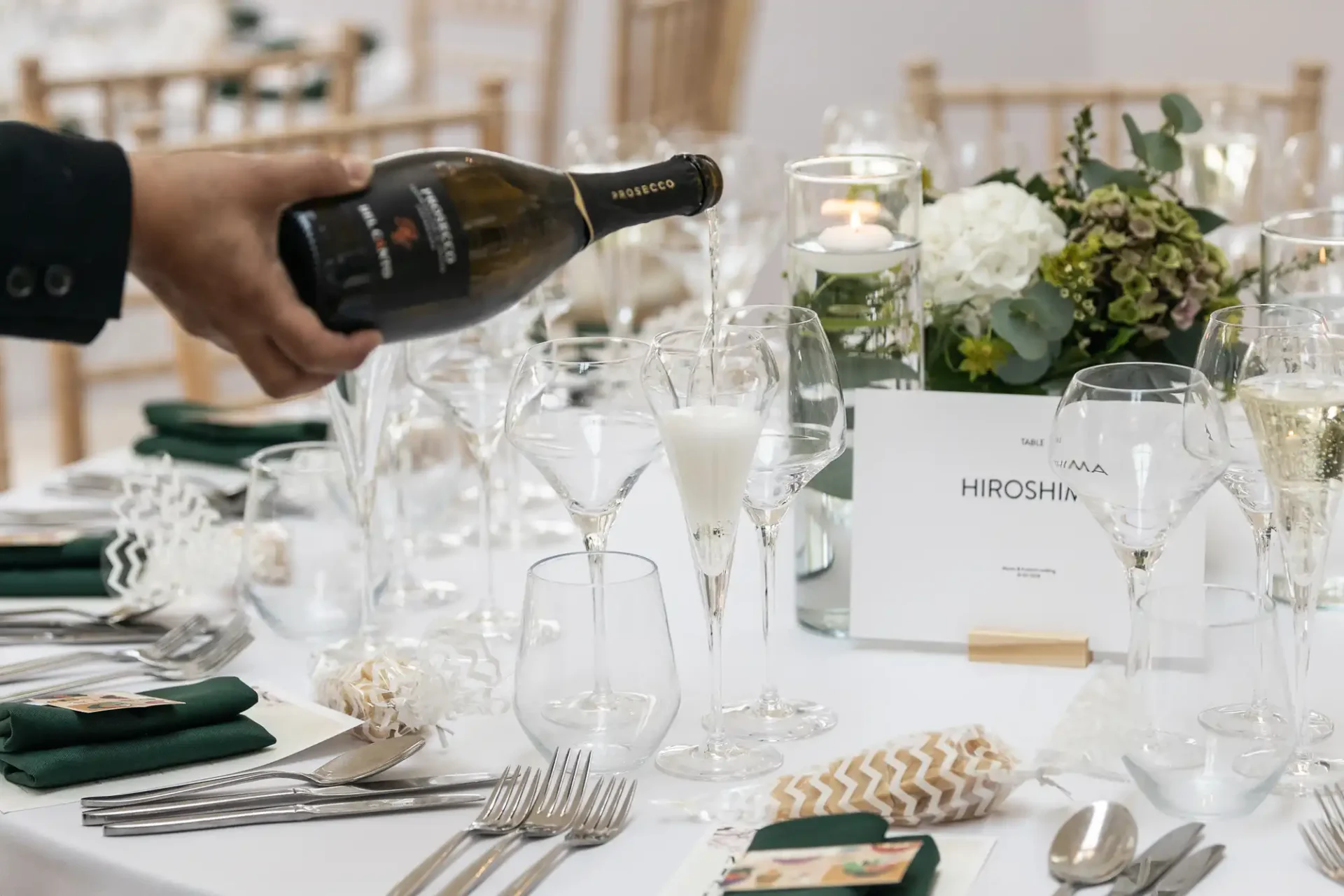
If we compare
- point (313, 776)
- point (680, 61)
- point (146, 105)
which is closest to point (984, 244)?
point (313, 776)

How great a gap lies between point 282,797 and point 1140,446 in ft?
1.84

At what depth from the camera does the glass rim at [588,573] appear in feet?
2.99

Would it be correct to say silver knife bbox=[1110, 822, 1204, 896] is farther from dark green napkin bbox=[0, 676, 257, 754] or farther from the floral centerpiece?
dark green napkin bbox=[0, 676, 257, 754]

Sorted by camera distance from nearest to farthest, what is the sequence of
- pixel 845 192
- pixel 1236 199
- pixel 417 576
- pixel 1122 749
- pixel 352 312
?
pixel 1122 749, pixel 352 312, pixel 845 192, pixel 417 576, pixel 1236 199

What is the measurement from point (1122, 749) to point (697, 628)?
0.44 metres

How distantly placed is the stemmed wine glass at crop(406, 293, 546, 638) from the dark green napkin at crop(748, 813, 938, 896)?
47 cm

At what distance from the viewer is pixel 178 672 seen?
1165mm

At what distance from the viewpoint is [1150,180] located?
1.30 metres

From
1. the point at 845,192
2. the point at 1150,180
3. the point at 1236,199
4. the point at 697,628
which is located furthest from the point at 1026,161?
the point at 697,628

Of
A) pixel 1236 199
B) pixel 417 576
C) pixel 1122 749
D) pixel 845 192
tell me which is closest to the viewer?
pixel 1122 749

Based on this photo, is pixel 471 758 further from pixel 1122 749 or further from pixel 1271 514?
pixel 1271 514

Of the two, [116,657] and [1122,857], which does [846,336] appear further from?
[116,657]

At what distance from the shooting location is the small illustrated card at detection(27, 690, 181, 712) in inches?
39.1

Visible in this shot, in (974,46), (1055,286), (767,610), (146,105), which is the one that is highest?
(974,46)
